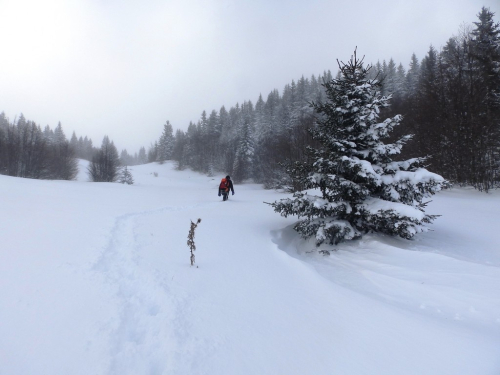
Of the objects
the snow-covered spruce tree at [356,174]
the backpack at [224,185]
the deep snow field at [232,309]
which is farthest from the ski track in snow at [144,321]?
the backpack at [224,185]

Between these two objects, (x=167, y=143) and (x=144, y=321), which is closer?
(x=144, y=321)

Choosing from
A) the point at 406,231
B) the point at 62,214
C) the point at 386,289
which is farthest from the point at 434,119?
the point at 62,214

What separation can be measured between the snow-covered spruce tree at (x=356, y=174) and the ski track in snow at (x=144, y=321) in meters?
4.41

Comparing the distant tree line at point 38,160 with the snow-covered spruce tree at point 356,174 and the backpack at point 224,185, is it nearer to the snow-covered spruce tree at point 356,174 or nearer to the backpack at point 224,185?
the backpack at point 224,185

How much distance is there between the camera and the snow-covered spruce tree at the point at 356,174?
6.20 m

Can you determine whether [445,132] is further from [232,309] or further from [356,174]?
[232,309]

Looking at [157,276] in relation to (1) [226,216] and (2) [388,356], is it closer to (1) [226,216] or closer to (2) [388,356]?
(2) [388,356]

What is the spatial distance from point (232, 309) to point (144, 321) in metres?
1.04

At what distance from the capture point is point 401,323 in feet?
9.00

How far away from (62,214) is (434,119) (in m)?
23.2

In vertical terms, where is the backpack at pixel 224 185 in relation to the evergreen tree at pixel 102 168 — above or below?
below

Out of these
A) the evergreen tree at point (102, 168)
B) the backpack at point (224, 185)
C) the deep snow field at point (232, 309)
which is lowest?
the deep snow field at point (232, 309)

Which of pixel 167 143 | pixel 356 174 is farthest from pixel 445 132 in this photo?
pixel 167 143

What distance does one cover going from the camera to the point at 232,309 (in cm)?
295
